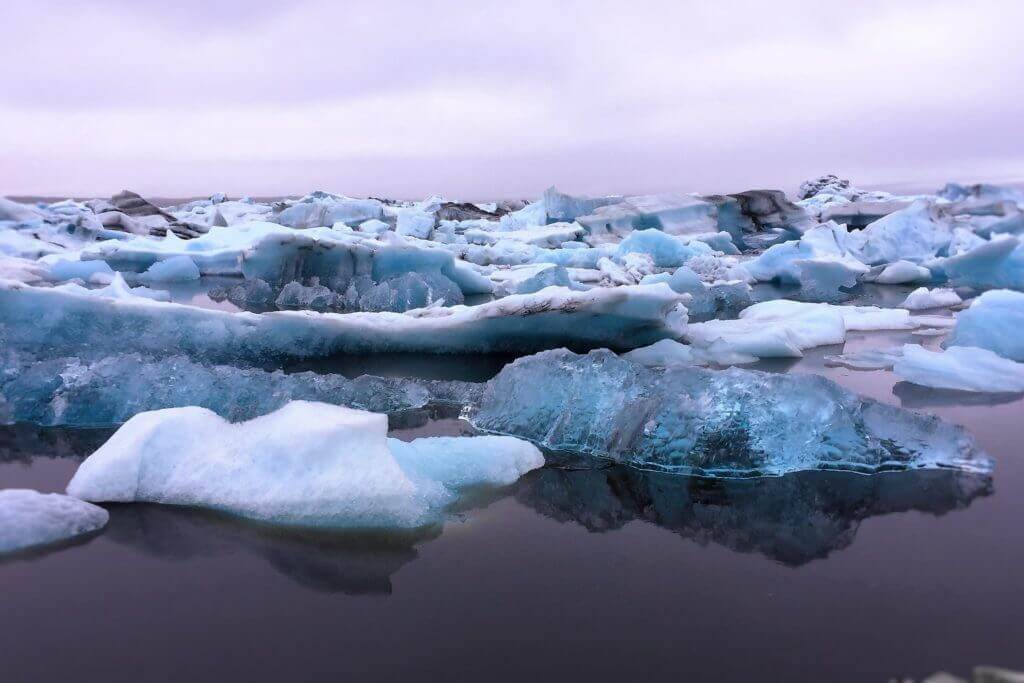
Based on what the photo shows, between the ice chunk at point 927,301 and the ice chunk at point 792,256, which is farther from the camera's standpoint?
the ice chunk at point 792,256

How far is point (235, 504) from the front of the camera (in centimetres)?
190

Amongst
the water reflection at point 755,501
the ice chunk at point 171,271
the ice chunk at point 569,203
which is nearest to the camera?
the water reflection at point 755,501

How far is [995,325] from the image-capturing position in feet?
13.4

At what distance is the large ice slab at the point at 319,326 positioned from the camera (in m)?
3.42

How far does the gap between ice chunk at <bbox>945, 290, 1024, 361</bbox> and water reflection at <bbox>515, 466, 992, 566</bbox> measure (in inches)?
90.7

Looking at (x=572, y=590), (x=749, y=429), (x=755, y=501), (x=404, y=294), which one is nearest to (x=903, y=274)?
(x=404, y=294)

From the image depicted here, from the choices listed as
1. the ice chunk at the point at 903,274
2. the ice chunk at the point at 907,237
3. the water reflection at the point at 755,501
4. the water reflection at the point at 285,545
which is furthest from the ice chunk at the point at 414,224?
the water reflection at the point at 285,545

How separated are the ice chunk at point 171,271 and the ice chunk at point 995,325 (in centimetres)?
835

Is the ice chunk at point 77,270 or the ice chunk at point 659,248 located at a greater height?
the ice chunk at point 659,248

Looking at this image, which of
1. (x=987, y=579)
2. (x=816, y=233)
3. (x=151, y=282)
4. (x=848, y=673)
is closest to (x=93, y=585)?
(x=848, y=673)

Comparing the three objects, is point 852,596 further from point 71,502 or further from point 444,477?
point 71,502

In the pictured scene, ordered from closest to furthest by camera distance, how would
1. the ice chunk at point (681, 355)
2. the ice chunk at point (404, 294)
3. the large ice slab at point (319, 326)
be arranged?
the large ice slab at point (319, 326), the ice chunk at point (681, 355), the ice chunk at point (404, 294)

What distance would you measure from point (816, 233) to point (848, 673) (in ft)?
30.9

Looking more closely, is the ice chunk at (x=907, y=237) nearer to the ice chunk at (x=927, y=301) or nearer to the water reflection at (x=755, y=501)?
the ice chunk at (x=927, y=301)
